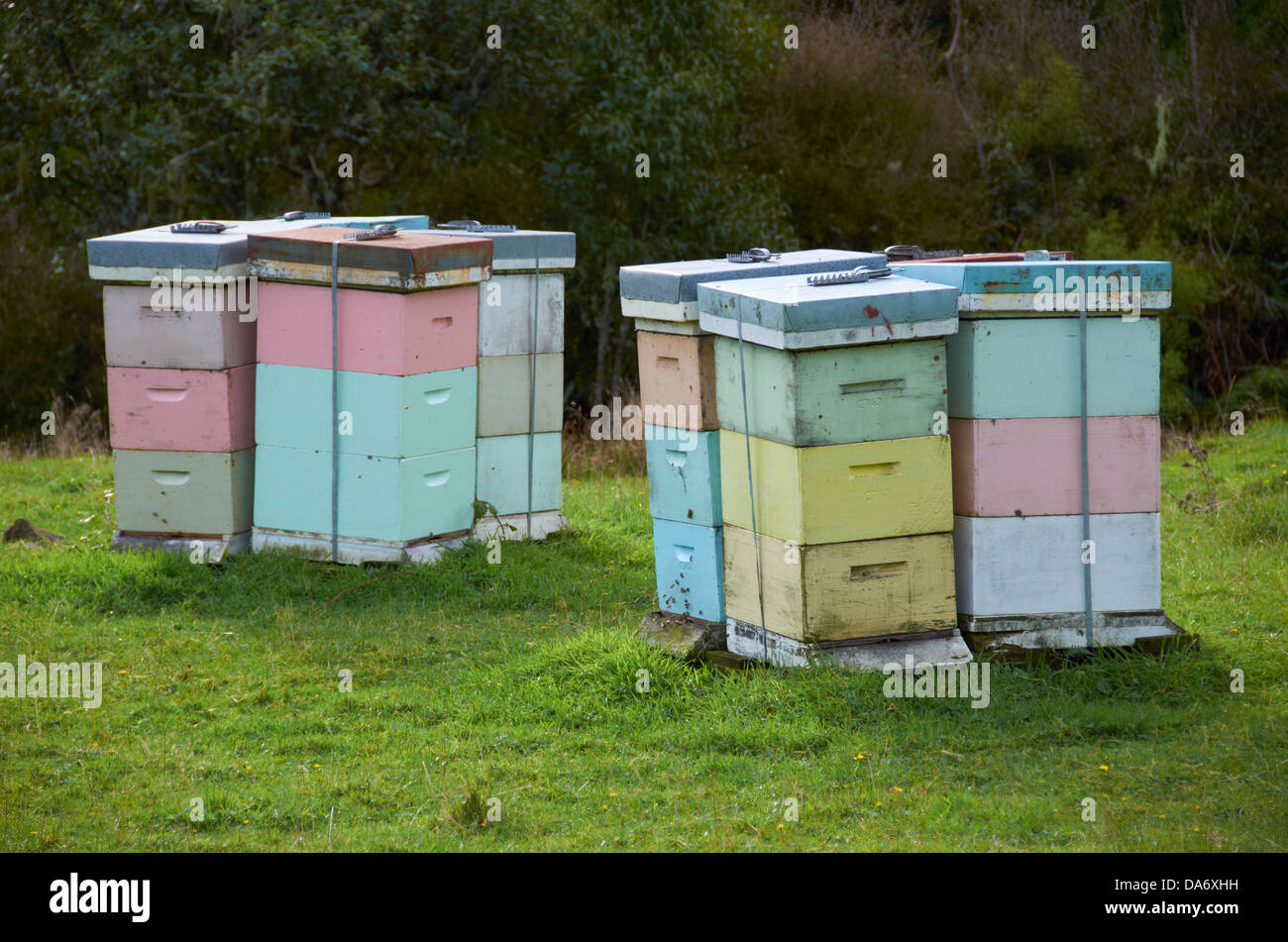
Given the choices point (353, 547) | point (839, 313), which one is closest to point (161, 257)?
point (353, 547)

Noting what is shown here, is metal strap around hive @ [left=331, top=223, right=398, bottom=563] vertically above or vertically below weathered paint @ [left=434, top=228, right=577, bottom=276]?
below

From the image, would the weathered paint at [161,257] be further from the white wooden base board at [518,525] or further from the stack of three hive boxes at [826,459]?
the stack of three hive boxes at [826,459]

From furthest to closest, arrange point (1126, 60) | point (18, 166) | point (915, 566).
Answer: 1. point (1126, 60)
2. point (18, 166)
3. point (915, 566)

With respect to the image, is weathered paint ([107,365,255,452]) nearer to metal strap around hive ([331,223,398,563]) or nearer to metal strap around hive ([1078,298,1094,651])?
metal strap around hive ([331,223,398,563])

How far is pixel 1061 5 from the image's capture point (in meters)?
23.8

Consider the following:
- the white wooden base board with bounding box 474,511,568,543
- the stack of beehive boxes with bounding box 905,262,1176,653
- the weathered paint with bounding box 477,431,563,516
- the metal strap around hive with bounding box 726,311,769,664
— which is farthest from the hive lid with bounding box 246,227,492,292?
the stack of beehive boxes with bounding box 905,262,1176,653

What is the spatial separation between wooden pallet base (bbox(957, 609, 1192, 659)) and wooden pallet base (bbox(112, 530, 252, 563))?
4.23 meters

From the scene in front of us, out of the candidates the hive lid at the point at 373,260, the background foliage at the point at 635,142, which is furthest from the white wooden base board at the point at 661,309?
the background foliage at the point at 635,142

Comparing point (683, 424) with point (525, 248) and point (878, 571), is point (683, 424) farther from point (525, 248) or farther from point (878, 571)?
point (525, 248)

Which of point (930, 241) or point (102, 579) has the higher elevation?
point (930, 241)

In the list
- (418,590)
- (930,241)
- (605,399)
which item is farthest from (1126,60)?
(418,590)

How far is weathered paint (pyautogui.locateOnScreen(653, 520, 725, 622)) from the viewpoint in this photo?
6.02 metres

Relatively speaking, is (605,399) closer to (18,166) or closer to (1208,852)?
(18,166)

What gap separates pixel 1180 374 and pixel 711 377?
14575 mm
